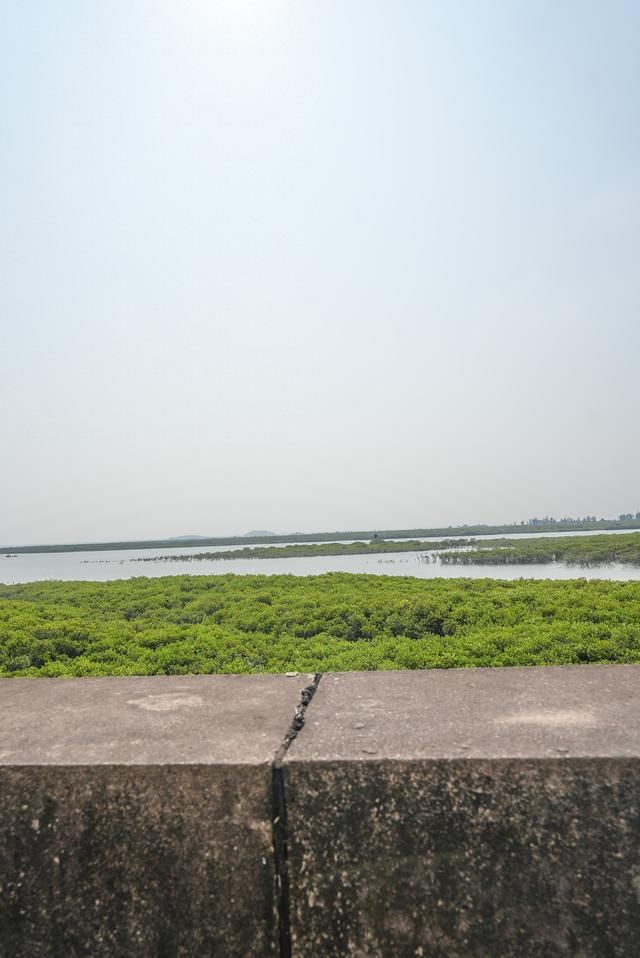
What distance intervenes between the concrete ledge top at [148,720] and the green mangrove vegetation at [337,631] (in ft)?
13.3

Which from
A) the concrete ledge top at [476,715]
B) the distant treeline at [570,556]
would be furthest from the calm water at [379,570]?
the concrete ledge top at [476,715]

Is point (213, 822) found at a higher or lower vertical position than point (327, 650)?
higher

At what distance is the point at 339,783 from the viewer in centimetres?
121

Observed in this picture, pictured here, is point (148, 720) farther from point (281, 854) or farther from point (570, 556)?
point (570, 556)

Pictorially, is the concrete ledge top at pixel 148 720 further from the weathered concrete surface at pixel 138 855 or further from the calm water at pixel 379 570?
the calm water at pixel 379 570

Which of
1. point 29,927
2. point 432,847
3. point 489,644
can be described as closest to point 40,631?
point 489,644

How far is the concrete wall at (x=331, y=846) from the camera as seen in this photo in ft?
3.73

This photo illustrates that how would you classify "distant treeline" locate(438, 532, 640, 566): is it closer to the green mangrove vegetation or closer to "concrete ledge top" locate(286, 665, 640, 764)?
the green mangrove vegetation

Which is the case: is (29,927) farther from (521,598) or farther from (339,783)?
(521,598)

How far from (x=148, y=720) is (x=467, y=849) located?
36.2 inches

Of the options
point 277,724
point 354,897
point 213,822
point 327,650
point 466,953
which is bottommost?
point 327,650

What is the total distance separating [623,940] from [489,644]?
17.5ft

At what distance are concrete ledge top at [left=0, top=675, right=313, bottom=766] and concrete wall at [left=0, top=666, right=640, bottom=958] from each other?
15mm

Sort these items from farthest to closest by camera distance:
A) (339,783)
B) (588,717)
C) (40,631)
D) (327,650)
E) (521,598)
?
(521,598), (40,631), (327,650), (588,717), (339,783)
